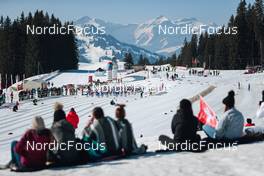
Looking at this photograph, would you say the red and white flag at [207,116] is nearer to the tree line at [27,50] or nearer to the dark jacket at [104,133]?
the dark jacket at [104,133]

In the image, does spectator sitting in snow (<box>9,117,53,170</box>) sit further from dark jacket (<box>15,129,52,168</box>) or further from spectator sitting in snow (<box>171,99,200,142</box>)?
spectator sitting in snow (<box>171,99,200,142</box>)

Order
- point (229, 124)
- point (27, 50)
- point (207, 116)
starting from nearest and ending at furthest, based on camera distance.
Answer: point (229, 124), point (207, 116), point (27, 50)

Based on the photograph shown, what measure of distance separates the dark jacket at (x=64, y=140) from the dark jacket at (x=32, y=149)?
24 centimetres

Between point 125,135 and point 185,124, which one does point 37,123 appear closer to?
point 125,135

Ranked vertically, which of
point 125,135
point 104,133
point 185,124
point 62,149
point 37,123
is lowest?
point 62,149

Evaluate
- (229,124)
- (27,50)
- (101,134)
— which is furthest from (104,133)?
(27,50)

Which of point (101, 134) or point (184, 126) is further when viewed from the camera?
point (184, 126)

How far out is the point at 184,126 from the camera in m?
10.3

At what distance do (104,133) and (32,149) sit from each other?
1.57m

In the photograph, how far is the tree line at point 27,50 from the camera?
92625mm

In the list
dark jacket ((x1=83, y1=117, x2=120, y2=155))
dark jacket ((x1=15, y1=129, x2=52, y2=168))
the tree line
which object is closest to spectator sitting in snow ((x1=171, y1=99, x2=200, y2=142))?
dark jacket ((x1=83, y1=117, x2=120, y2=155))

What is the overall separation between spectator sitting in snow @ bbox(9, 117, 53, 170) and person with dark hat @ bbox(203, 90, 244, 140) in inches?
170

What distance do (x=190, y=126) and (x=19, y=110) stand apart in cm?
3258

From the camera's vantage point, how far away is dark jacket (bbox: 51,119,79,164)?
9281 mm
